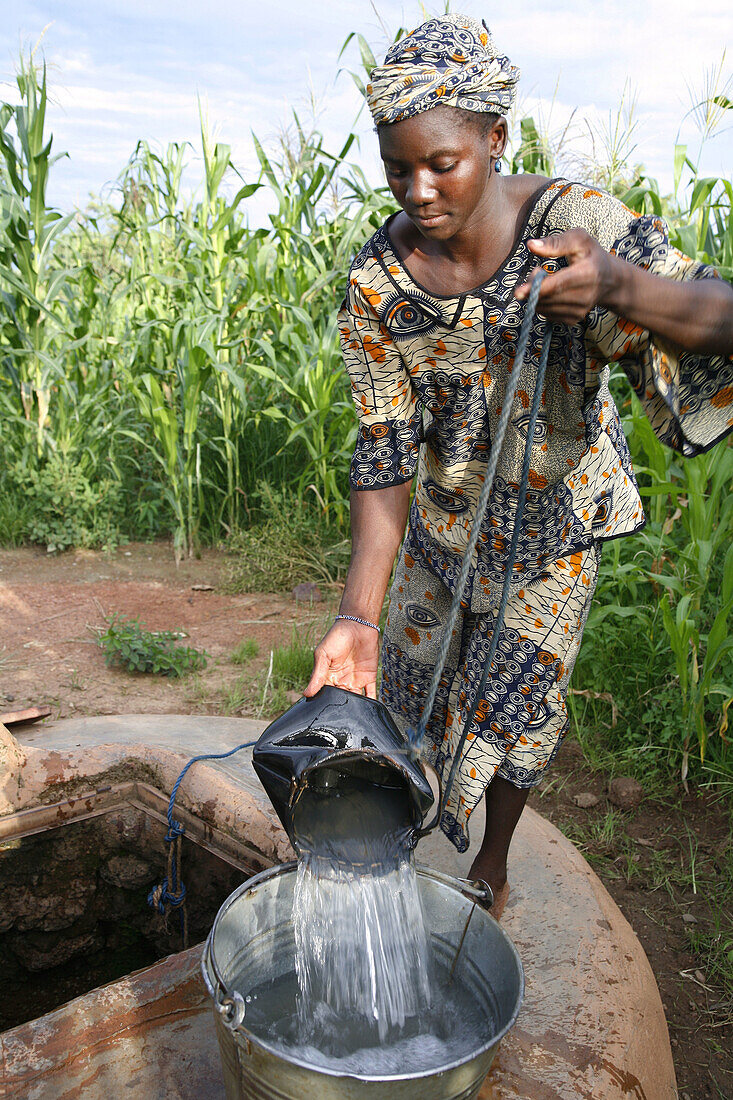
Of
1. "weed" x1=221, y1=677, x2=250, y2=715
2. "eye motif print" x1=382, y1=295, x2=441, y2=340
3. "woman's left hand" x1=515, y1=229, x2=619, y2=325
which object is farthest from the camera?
"weed" x1=221, y1=677, x2=250, y2=715

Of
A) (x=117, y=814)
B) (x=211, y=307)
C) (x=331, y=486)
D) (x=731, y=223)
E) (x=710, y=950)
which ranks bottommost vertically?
(x=710, y=950)

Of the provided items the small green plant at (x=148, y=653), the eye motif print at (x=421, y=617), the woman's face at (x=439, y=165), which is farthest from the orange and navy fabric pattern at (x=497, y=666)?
the small green plant at (x=148, y=653)

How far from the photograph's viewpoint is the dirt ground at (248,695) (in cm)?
183

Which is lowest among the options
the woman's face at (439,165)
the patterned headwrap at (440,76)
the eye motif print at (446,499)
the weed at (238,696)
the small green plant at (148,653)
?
the weed at (238,696)

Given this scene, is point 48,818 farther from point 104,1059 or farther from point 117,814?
point 104,1059

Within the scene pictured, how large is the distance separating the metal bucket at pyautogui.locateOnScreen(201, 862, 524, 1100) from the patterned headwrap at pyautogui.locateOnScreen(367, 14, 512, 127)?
1.06 metres

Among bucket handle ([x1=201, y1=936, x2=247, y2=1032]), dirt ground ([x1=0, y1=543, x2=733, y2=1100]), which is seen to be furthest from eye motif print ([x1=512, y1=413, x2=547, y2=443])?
dirt ground ([x1=0, y1=543, x2=733, y2=1100])

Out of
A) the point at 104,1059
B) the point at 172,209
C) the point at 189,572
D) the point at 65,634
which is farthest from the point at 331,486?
the point at 104,1059

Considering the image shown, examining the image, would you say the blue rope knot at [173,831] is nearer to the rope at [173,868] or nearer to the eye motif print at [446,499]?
the rope at [173,868]

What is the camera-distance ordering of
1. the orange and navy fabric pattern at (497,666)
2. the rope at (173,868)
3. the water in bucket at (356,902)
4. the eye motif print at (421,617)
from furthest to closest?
the rope at (173,868) → the eye motif print at (421,617) → the orange and navy fabric pattern at (497,666) → the water in bucket at (356,902)

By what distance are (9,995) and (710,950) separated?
1.59 meters

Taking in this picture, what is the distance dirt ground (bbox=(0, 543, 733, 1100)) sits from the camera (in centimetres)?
183

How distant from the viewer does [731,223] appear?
264 centimetres

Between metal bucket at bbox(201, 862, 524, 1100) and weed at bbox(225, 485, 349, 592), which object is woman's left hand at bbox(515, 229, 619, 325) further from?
weed at bbox(225, 485, 349, 592)
